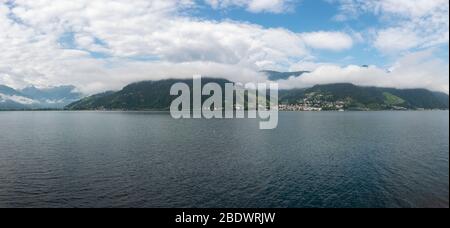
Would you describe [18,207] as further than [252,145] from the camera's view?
No

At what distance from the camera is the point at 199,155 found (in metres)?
117

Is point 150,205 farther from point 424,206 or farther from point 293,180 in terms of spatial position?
point 424,206

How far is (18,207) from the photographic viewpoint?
6119cm

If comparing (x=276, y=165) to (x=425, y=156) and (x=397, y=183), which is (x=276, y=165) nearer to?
(x=397, y=183)

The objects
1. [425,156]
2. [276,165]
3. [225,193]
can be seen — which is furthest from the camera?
[425,156]

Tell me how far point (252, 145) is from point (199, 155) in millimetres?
33689

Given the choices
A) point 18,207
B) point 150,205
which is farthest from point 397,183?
point 18,207

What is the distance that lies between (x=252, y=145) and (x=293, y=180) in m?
62.9
